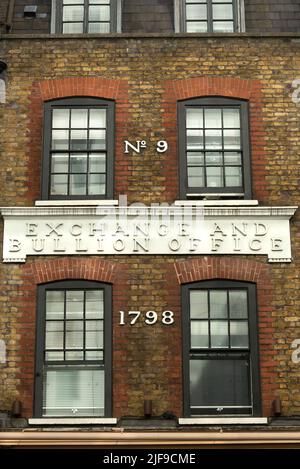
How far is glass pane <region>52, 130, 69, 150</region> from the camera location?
1414 cm

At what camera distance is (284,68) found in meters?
14.4

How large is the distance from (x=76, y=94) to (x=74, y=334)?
4115 millimetres

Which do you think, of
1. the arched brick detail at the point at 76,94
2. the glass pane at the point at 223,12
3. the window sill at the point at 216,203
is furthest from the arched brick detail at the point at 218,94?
the glass pane at the point at 223,12

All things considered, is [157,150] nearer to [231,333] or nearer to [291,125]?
[291,125]

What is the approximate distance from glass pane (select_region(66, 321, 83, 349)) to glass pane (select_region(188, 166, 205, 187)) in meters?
3.00

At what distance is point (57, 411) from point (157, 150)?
181 inches

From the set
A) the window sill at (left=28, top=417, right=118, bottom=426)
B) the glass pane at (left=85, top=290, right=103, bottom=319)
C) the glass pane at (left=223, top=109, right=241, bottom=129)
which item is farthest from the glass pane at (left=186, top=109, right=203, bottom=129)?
the window sill at (left=28, top=417, right=118, bottom=426)

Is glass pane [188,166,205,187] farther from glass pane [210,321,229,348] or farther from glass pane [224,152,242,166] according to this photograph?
glass pane [210,321,229,348]

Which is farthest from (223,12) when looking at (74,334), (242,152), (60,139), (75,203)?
(74,334)

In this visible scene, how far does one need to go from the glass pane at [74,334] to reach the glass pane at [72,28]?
5433 mm

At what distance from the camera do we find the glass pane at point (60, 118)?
14219mm

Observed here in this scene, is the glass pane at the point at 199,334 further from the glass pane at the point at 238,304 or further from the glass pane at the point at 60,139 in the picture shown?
the glass pane at the point at 60,139

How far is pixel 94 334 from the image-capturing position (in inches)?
520

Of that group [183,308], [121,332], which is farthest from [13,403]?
[183,308]
